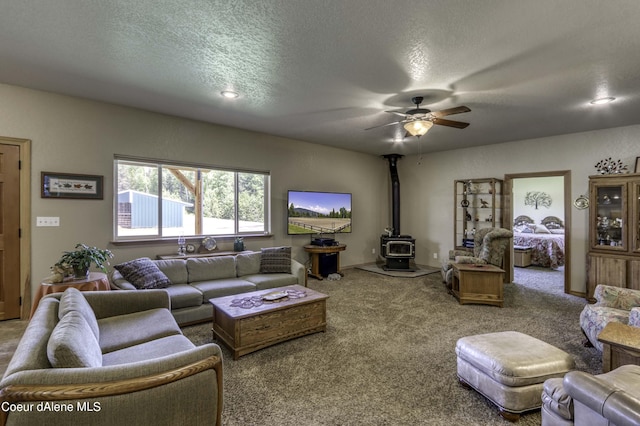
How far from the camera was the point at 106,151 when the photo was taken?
12.8ft

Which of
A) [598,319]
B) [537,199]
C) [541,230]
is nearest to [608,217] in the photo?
[598,319]

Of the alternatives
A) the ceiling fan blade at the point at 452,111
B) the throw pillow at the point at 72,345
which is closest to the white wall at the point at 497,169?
the ceiling fan blade at the point at 452,111

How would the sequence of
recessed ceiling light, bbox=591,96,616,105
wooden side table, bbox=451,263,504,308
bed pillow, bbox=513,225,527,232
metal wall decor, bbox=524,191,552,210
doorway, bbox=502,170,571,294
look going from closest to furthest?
1. recessed ceiling light, bbox=591,96,616,105
2. wooden side table, bbox=451,263,504,308
3. doorway, bbox=502,170,571,294
4. bed pillow, bbox=513,225,527,232
5. metal wall decor, bbox=524,191,552,210

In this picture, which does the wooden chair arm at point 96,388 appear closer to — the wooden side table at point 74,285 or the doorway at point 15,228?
the wooden side table at point 74,285

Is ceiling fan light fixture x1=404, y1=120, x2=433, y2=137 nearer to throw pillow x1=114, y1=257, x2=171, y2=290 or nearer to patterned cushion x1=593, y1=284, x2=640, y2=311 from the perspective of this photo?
patterned cushion x1=593, y1=284, x2=640, y2=311

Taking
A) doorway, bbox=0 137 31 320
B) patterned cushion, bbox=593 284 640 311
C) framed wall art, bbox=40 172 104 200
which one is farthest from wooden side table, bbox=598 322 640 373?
doorway, bbox=0 137 31 320

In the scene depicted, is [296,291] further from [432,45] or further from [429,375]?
[432,45]

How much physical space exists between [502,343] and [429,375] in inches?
25.2

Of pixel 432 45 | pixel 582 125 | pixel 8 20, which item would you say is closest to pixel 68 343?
pixel 8 20

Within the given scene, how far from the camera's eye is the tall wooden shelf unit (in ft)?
19.3

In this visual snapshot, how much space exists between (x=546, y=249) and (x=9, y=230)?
9670mm

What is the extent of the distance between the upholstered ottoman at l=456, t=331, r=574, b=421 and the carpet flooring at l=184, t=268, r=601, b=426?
12 centimetres

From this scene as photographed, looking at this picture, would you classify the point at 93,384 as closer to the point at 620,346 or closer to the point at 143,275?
the point at 143,275

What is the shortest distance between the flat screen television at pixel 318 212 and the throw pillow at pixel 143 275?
8.39ft
